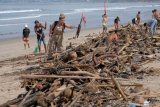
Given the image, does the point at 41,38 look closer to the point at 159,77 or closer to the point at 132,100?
the point at 159,77

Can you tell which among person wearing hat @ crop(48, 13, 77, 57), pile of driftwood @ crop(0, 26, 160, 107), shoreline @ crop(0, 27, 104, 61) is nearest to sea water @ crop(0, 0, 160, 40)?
shoreline @ crop(0, 27, 104, 61)

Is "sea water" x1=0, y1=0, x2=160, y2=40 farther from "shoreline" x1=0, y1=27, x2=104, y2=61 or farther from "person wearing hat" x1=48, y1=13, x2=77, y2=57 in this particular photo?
"person wearing hat" x1=48, y1=13, x2=77, y2=57

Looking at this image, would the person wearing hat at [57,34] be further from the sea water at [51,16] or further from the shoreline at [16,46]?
the sea water at [51,16]

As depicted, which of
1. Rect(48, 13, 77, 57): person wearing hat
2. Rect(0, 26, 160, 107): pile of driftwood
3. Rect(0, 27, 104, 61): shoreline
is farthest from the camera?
Rect(0, 27, 104, 61): shoreline

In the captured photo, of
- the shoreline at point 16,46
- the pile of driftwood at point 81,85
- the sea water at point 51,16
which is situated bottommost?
the sea water at point 51,16

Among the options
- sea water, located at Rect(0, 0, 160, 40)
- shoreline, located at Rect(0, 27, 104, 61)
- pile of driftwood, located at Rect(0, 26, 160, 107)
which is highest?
pile of driftwood, located at Rect(0, 26, 160, 107)

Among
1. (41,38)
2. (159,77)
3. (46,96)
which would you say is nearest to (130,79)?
(159,77)

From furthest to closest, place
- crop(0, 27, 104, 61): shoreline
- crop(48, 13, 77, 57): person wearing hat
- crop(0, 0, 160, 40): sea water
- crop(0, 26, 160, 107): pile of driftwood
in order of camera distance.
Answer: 1. crop(0, 0, 160, 40): sea water
2. crop(0, 27, 104, 61): shoreline
3. crop(48, 13, 77, 57): person wearing hat
4. crop(0, 26, 160, 107): pile of driftwood

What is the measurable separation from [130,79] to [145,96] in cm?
221

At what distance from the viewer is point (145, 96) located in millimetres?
8211

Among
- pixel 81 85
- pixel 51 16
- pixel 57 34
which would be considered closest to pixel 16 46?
pixel 57 34

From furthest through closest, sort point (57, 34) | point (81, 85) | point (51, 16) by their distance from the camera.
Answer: point (51, 16), point (57, 34), point (81, 85)

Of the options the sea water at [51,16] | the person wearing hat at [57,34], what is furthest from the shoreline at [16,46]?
the person wearing hat at [57,34]

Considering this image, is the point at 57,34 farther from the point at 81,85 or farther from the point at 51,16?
the point at 51,16
